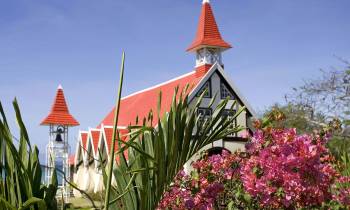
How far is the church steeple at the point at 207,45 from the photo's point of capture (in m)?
29.8

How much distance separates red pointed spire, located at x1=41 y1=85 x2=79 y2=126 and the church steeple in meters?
10.7

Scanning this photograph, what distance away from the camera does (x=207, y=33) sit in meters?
30.9

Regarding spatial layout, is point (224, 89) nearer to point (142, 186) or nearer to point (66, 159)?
point (66, 159)

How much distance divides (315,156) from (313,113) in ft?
69.7

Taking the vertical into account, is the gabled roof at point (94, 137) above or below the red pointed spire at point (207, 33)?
below

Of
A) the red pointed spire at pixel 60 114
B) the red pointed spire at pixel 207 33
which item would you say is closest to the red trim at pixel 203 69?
the red pointed spire at pixel 207 33

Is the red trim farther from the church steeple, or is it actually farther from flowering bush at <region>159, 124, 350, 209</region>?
flowering bush at <region>159, 124, 350, 209</region>

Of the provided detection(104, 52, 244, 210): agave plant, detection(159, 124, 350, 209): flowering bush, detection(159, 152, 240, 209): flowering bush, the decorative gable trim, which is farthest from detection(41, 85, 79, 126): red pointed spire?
detection(104, 52, 244, 210): agave plant

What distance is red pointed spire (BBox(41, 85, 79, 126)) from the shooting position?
119ft

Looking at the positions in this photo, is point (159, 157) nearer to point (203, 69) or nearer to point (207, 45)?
point (203, 69)

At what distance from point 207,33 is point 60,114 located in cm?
1250

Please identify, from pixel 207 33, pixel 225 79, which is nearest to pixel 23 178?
pixel 225 79

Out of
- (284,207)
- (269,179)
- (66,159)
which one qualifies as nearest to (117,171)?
(269,179)

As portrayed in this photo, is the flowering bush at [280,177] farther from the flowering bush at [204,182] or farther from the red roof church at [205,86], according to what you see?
the red roof church at [205,86]
